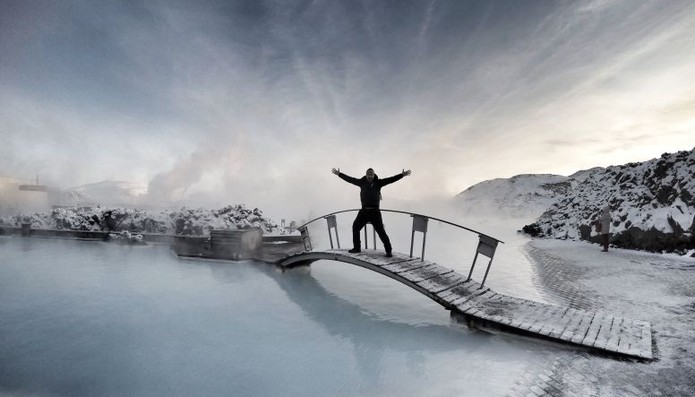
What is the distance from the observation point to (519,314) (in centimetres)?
694

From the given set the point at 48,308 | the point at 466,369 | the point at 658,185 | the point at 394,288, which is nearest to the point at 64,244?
the point at 48,308

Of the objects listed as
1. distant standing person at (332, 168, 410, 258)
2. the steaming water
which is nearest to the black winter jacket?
distant standing person at (332, 168, 410, 258)

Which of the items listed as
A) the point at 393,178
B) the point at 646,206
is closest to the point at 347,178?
the point at 393,178

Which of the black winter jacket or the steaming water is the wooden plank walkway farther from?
the black winter jacket

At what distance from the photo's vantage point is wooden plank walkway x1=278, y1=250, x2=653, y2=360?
5.69 m

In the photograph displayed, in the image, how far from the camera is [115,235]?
1927 centimetres

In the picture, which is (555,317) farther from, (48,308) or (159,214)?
(159,214)

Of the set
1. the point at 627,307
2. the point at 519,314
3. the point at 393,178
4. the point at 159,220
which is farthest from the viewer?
the point at 159,220

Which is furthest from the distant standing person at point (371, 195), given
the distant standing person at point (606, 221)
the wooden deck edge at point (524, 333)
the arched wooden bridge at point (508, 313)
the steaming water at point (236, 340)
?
the distant standing person at point (606, 221)

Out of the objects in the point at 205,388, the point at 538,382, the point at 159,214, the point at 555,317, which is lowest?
the point at 205,388

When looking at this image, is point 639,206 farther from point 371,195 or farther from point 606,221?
point 371,195

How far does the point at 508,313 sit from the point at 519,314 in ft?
0.69

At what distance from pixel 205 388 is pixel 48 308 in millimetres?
7775

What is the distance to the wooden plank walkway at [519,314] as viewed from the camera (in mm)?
5691
